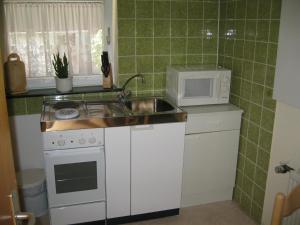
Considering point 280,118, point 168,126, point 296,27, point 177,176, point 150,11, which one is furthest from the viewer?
point 150,11

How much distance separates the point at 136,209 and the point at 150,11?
1600 millimetres

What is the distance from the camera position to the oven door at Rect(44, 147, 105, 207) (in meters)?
2.15

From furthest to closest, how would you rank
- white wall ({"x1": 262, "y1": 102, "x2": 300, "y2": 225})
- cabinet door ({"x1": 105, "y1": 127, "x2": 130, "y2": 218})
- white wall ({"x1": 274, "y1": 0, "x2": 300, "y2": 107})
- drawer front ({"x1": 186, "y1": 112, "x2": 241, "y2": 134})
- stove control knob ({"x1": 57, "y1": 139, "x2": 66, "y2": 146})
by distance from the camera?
drawer front ({"x1": 186, "y1": 112, "x2": 241, "y2": 134}) → cabinet door ({"x1": 105, "y1": 127, "x2": 130, "y2": 218}) → stove control knob ({"x1": 57, "y1": 139, "x2": 66, "y2": 146}) → white wall ({"x1": 262, "y1": 102, "x2": 300, "y2": 225}) → white wall ({"x1": 274, "y1": 0, "x2": 300, "y2": 107})

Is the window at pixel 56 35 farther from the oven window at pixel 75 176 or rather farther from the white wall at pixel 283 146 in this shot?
the white wall at pixel 283 146

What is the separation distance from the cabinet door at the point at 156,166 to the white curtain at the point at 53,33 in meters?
0.93

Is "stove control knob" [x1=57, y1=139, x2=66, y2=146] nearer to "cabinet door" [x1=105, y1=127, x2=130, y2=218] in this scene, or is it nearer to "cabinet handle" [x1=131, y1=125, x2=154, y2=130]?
"cabinet door" [x1=105, y1=127, x2=130, y2=218]

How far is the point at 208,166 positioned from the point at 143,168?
58 centimetres

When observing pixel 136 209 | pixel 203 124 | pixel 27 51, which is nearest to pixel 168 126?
pixel 203 124

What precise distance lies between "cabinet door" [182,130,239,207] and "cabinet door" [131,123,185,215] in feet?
0.46

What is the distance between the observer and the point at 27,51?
260cm

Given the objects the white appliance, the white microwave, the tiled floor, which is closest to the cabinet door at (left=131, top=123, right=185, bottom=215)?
the tiled floor

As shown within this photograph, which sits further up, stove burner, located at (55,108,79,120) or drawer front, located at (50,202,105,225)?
stove burner, located at (55,108,79,120)

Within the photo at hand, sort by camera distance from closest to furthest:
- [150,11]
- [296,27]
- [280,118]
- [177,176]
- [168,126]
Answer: [296,27] → [280,118] → [168,126] → [177,176] → [150,11]

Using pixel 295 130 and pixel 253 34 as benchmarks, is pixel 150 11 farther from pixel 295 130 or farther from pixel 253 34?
pixel 295 130
